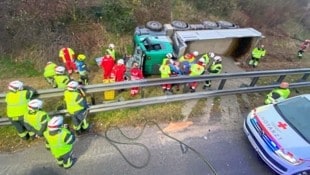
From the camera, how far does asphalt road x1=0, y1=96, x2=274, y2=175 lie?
542 cm

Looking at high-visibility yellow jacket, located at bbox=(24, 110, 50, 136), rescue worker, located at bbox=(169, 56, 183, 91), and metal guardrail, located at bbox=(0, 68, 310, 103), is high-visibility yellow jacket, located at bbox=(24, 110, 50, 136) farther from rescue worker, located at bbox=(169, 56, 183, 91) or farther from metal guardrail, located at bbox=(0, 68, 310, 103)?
rescue worker, located at bbox=(169, 56, 183, 91)

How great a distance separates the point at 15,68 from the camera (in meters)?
8.95

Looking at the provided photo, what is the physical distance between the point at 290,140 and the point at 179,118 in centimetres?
268

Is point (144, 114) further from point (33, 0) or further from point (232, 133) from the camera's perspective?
point (33, 0)

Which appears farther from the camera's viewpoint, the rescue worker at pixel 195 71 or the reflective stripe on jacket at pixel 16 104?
the rescue worker at pixel 195 71

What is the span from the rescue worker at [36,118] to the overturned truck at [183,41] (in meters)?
→ 4.32

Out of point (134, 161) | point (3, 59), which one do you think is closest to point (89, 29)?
point (3, 59)

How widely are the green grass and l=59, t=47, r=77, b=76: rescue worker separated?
1.06 metres

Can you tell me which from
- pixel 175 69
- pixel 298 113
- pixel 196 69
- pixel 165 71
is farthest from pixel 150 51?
pixel 298 113

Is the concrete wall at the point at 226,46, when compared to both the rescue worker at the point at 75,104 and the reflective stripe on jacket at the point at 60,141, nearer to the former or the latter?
the rescue worker at the point at 75,104

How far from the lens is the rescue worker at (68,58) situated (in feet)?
28.1

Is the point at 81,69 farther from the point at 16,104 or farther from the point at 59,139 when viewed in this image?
the point at 59,139

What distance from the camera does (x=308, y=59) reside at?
523 inches

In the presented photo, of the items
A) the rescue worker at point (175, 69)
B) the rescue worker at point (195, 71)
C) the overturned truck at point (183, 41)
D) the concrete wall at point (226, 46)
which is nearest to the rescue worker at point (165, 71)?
the rescue worker at point (175, 69)
